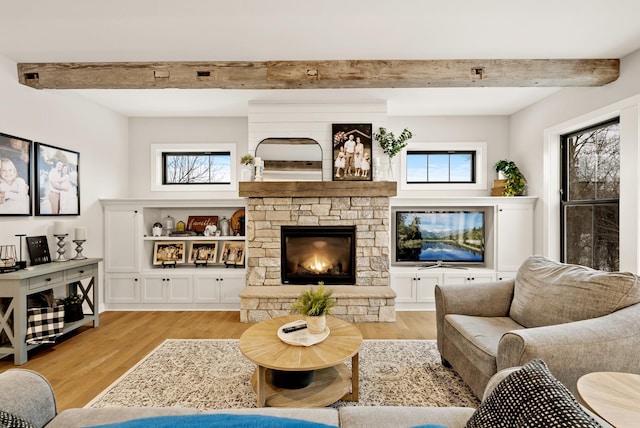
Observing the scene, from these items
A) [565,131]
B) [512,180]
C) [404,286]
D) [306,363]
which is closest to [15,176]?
[306,363]

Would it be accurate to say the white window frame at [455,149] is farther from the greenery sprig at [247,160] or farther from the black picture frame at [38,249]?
the black picture frame at [38,249]

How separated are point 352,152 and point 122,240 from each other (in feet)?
10.1

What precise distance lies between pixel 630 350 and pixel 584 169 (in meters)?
2.50

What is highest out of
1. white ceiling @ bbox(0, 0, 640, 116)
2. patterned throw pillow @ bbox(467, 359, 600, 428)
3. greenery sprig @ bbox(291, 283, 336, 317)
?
white ceiling @ bbox(0, 0, 640, 116)

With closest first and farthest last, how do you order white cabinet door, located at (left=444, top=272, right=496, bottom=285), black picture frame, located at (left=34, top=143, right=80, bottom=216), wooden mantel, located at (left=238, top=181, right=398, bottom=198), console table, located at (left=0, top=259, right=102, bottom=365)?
console table, located at (left=0, top=259, right=102, bottom=365) → black picture frame, located at (left=34, top=143, right=80, bottom=216) → wooden mantel, located at (left=238, top=181, right=398, bottom=198) → white cabinet door, located at (left=444, top=272, right=496, bottom=285)

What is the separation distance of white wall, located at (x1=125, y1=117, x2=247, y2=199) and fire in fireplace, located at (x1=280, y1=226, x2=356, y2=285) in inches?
49.2

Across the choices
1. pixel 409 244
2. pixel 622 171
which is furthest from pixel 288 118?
pixel 622 171

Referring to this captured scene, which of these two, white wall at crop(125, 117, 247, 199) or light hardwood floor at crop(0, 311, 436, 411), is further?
white wall at crop(125, 117, 247, 199)

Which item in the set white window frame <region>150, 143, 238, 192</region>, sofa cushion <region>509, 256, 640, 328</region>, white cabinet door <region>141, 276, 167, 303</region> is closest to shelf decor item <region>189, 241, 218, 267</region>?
white cabinet door <region>141, 276, 167, 303</region>

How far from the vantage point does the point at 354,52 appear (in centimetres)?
277

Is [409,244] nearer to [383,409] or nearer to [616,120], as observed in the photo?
[616,120]

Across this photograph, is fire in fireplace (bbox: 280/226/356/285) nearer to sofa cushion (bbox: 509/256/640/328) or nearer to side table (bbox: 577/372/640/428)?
sofa cushion (bbox: 509/256/640/328)

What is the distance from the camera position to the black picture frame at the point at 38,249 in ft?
10.2

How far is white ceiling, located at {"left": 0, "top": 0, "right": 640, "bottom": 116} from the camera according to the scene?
2.15m
